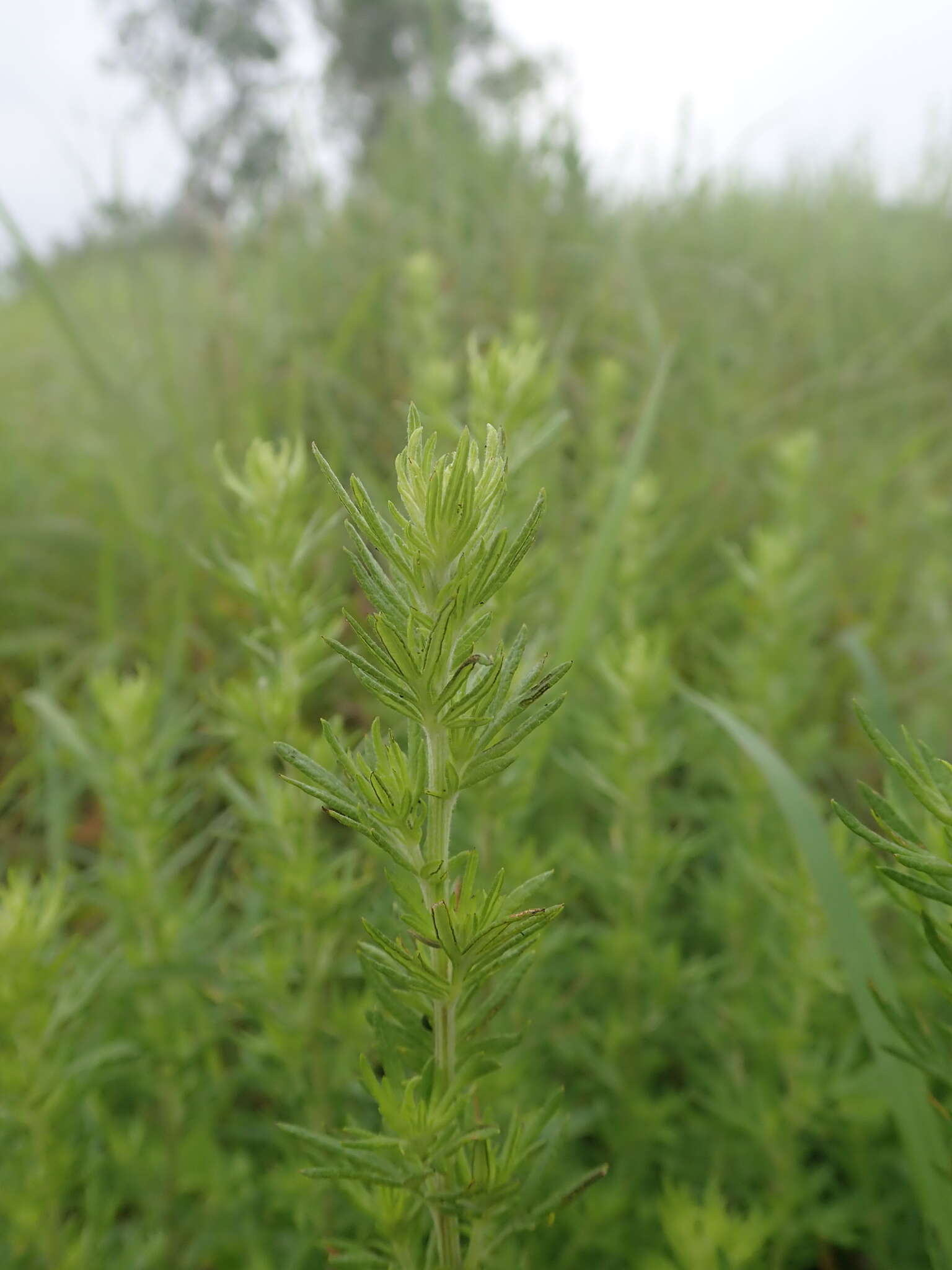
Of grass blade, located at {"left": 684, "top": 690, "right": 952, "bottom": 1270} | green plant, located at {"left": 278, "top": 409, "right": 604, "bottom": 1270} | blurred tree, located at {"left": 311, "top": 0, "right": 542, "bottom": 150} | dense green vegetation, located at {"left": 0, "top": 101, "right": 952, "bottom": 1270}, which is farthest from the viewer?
blurred tree, located at {"left": 311, "top": 0, "right": 542, "bottom": 150}

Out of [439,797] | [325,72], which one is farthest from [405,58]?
[439,797]

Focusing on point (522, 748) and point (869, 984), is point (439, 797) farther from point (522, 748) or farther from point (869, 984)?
point (522, 748)

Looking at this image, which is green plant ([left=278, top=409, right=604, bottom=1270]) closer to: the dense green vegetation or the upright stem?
the upright stem

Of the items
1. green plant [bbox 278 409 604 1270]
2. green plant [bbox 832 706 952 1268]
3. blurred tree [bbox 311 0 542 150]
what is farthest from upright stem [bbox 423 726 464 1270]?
blurred tree [bbox 311 0 542 150]

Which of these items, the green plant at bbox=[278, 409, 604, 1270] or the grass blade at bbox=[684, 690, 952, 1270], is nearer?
the green plant at bbox=[278, 409, 604, 1270]

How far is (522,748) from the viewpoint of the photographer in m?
1.14

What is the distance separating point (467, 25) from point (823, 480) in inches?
463

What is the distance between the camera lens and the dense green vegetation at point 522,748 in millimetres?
982

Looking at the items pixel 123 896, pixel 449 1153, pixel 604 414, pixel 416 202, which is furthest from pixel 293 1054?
pixel 416 202

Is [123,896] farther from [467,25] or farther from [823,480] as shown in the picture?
[467,25]

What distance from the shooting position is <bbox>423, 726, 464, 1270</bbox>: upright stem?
0.53 meters

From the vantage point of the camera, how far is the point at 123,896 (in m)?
1.18

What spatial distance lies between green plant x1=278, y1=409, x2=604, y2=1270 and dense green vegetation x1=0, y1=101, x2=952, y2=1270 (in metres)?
0.11

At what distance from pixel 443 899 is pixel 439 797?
58 mm
